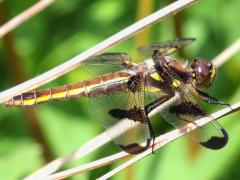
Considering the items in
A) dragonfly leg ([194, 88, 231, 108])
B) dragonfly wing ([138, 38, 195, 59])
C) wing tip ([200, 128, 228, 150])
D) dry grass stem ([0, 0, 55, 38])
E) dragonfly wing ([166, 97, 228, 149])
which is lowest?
wing tip ([200, 128, 228, 150])

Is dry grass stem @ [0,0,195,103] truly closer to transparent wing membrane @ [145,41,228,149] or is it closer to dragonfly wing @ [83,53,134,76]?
transparent wing membrane @ [145,41,228,149]

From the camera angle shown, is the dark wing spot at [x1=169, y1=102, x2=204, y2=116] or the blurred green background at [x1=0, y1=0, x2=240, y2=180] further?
the blurred green background at [x1=0, y1=0, x2=240, y2=180]

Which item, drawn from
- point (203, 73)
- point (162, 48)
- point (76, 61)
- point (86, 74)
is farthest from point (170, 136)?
point (86, 74)

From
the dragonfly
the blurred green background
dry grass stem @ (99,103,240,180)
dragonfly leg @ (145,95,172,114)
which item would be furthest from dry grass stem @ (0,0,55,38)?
dry grass stem @ (99,103,240,180)

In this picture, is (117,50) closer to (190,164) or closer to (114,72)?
(114,72)

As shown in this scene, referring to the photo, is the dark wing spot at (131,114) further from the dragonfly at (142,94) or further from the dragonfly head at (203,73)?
the dragonfly head at (203,73)

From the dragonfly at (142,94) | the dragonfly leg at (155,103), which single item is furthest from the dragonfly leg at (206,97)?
the dragonfly leg at (155,103)

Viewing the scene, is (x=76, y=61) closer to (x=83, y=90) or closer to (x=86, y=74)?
(x=83, y=90)

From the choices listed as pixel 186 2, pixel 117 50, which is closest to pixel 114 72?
pixel 117 50
